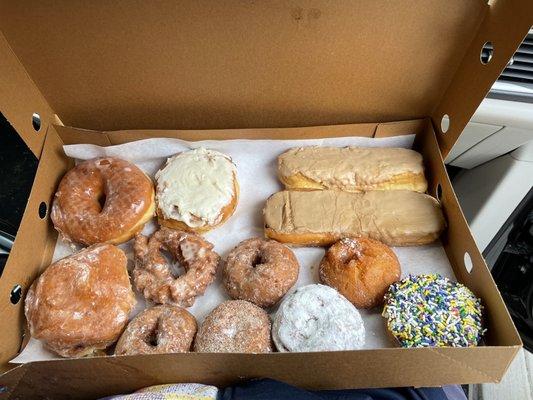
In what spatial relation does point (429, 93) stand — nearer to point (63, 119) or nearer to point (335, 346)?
point (335, 346)

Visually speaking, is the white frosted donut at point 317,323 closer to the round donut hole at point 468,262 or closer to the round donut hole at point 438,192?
the round donut hole at point 468,262

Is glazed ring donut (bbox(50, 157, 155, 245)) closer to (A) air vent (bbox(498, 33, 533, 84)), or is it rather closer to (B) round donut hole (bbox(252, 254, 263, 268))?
(B) round donut hole (bbox(252, 254, 263, 268))

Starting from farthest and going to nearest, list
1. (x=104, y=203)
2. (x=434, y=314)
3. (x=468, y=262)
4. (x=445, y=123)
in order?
1. (x=104, y=203)
2. (x=445, y=123)
3. (x=468, y=262)
4. (x=434, y=314)

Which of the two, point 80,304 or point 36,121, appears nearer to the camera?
point 80,304

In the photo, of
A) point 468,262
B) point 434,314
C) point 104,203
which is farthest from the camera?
point 104,203

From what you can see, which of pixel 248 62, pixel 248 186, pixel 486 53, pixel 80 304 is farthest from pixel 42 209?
pixel 486 53

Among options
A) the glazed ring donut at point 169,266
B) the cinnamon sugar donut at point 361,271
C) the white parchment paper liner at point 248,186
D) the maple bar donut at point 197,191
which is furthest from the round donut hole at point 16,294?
the cinnamon sugar donut at point 361,271

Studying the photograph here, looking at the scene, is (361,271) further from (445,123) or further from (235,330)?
(445,123)
